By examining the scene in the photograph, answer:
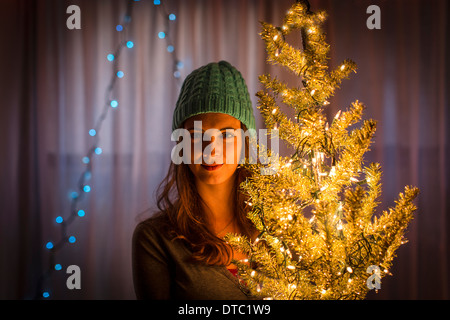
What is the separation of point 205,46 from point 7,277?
1887 mm

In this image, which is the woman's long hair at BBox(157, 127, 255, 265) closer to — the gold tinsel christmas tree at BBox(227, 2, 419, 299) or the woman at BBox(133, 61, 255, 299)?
the woman at BBox(133, 61, 255, 299)

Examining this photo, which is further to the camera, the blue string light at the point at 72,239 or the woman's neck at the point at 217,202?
the blue string light at the point at 72,239

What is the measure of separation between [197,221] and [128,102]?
1.28 metres

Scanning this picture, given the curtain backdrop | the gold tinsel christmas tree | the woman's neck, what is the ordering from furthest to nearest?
the curtain backdrop
the woman's neck
the gold tinsel christmas tree

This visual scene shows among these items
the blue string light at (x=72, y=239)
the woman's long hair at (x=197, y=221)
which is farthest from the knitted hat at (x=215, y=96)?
the blue string light at (x=72, y=239)

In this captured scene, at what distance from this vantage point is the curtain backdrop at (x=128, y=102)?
216 centimetres

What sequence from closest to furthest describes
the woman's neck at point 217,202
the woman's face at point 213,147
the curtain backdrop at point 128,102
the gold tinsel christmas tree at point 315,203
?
the gold tinsel christmas tree at point 315,203, the woman's face at point 213,147, the woman's neck at point 217,202, the curtain backdrop at point 128,102

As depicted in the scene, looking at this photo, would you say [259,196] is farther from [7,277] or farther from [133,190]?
[7,277]

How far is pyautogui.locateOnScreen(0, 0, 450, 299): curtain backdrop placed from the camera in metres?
2.16

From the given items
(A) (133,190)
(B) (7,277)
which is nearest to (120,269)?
(A) (133,190)

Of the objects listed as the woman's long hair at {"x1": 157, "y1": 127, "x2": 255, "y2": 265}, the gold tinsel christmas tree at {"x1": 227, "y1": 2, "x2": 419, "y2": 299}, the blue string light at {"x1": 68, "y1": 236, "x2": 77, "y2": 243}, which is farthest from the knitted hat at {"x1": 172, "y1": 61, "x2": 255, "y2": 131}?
the blue string light at {"x1": 68, "y1": 236, "x2": 77, "y2": 243}

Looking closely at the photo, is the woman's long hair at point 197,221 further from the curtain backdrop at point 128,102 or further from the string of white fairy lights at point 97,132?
the string of white fairy lights at point 97,132

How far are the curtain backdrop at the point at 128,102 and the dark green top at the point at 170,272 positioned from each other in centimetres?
99
